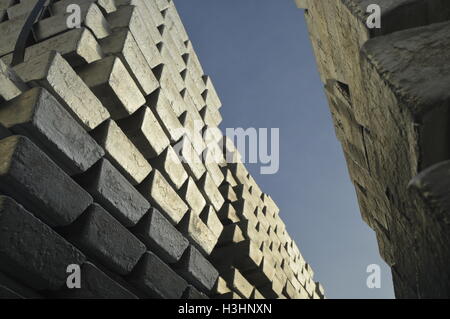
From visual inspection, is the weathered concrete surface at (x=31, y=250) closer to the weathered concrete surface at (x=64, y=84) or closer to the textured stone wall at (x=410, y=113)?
the weathered concrete surface at (x=64, y=84)

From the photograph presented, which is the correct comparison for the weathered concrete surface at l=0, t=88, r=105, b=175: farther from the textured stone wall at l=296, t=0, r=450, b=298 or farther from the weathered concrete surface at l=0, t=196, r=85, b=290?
the textured stone wall at l=296, t=0, r=450, b=298

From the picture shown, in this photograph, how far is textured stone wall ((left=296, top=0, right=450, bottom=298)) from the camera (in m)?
0.89

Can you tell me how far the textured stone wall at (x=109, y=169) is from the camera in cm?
145

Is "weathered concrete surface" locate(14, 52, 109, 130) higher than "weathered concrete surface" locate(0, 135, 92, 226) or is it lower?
higher

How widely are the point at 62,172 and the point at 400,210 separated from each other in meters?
1.24

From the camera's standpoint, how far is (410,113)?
0.98 m

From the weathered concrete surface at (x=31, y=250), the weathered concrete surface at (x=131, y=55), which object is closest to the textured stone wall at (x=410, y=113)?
the weathered concrete surface at (x=131, y=55)

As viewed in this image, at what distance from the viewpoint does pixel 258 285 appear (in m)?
3.39

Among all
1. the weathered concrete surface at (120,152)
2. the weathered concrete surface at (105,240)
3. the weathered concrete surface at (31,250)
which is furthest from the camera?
the weathered concrete surface at (120,152)

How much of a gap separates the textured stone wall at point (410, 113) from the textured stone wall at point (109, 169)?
1099mm

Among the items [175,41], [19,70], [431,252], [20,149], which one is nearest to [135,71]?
[19,70]

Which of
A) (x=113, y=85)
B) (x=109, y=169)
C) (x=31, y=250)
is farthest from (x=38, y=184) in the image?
(x=113, y=85)

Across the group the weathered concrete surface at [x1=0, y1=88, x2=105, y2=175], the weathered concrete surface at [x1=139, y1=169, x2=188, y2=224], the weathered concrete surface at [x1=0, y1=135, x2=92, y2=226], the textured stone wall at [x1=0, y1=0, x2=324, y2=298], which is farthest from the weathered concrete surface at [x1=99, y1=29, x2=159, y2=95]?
the weathered concrete surface at [x1=0, y1=135, x2=92, y2=226]

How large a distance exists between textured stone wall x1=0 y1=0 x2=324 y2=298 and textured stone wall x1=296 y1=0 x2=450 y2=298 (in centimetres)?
110
